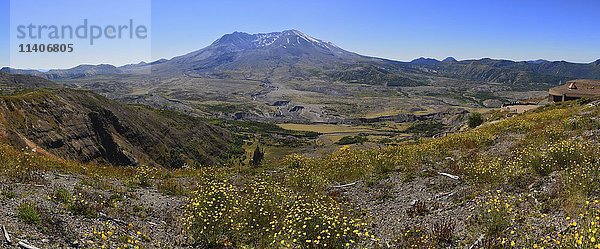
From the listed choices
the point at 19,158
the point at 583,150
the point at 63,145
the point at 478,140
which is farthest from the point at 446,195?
the point at 63,145

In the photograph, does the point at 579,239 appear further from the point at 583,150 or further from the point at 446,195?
the point at 583,150

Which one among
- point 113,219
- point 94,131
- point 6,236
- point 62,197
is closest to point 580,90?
point 113,219

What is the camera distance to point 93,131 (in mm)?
56688

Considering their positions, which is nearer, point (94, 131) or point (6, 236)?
point (6, 236)

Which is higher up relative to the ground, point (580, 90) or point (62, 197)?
point (580, 90)

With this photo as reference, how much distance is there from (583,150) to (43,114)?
170 ft

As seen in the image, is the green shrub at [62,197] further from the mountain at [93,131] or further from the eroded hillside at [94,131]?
the mountain at [93,131]

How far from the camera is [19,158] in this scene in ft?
47.9

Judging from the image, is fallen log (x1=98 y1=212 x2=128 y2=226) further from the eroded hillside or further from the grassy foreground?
the eroded hillside

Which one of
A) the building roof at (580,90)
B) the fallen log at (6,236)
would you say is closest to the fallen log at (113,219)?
the fallen log at (6,236)

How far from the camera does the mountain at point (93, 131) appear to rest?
131 feet

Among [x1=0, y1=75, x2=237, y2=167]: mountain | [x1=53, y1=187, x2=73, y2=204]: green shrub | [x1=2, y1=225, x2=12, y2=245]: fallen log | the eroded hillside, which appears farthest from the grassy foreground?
[x1=0, y1=75, x2=237, y2=167]: mountain

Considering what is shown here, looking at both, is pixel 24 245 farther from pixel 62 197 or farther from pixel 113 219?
pixel 62 197

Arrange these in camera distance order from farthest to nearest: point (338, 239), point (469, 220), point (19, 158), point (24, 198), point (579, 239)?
point (19, 158)
point (24, 198)
point (469, 220)
point (338, 239)
point (579, 239)
